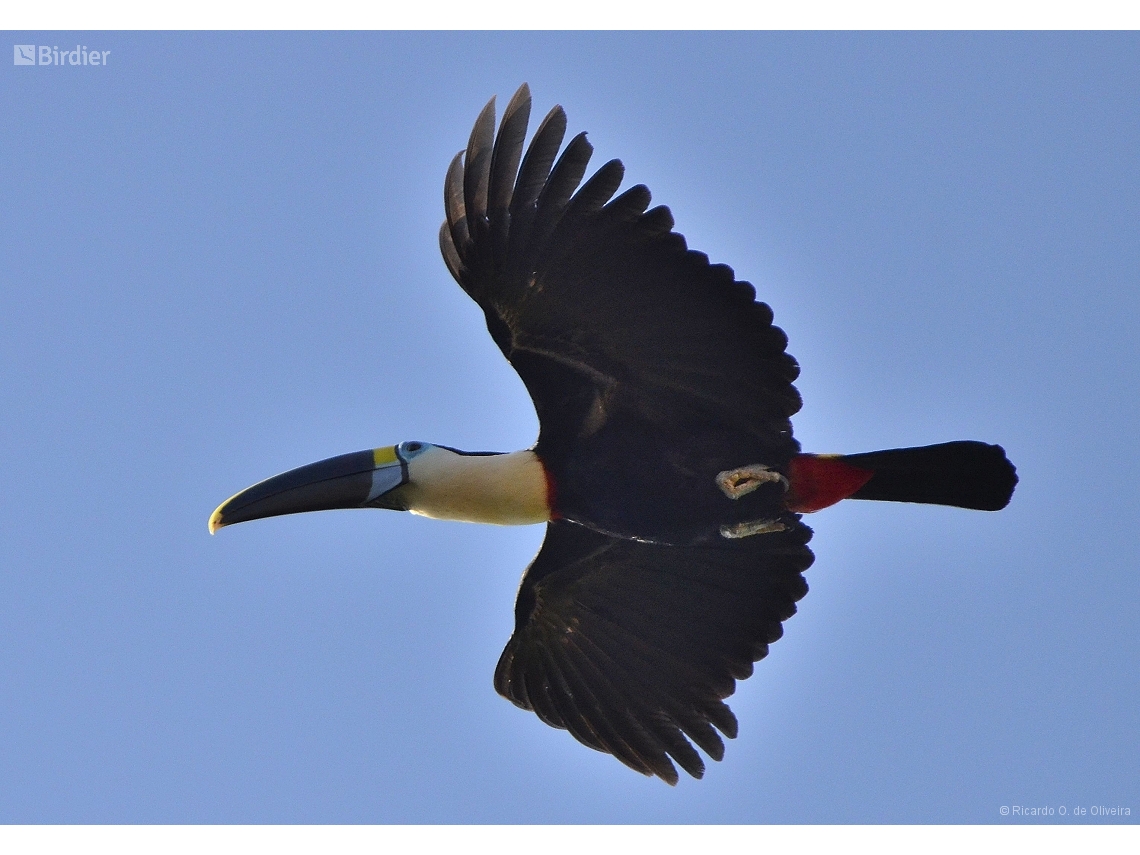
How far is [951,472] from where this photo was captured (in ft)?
35.0

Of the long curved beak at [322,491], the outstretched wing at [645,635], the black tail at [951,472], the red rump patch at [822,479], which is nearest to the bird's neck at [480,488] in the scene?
the long curved beak at [322,491]

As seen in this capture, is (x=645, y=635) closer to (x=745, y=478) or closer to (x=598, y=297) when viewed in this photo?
(x=745, y=478)

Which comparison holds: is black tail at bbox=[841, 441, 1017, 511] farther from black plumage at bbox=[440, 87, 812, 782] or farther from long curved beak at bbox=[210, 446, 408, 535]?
long curved beak at bbox=[210, 446, 408, 535]

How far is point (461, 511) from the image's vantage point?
37.4 ft

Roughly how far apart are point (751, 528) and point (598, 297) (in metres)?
2.04

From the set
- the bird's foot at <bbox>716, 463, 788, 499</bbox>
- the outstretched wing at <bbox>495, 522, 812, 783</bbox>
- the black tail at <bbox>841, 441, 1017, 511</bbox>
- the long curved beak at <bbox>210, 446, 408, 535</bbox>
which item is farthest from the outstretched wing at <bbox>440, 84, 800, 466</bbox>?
the long curved beak at <bbox>210, 446, 408, 535</bbox>

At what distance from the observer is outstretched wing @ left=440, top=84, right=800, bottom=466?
1011 centimetres

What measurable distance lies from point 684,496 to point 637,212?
2.09m

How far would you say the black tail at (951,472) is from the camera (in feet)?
35.0

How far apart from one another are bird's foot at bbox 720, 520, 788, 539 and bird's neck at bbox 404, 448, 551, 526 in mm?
1303

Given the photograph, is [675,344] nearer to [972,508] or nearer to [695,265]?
[695,265]

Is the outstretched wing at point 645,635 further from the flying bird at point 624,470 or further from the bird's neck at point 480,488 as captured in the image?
the bird's neck at point 480,488

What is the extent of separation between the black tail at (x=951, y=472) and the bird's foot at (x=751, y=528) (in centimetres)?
76

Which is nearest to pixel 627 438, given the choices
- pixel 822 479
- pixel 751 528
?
pixel 751 528
